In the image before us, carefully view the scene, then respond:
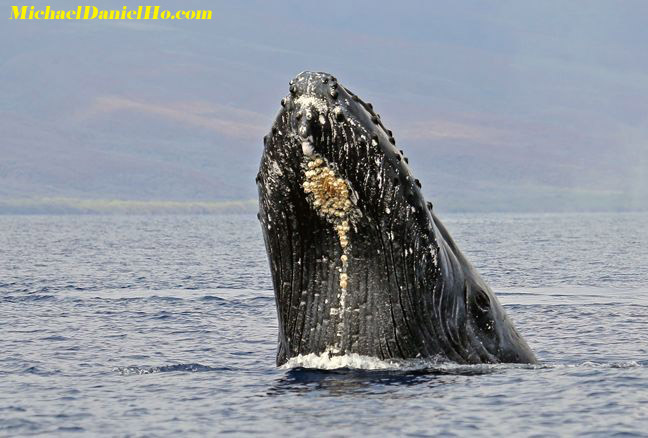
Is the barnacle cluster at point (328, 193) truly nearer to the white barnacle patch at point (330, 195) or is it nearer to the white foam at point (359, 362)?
the white barnacle patch at point (330, 195)

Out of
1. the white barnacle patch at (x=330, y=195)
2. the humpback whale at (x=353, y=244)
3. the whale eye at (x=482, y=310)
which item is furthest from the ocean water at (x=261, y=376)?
the white barnacle patch at (x=330, y=195)

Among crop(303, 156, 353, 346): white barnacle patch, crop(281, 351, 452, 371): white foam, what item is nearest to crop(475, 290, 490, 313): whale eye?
crop(281, 351, 452, 371): white foam

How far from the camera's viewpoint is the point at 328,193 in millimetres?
9984

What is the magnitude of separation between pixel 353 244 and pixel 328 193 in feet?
1.75

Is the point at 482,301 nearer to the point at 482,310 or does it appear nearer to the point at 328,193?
the point at 482,310

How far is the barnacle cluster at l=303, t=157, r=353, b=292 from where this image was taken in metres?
9.92

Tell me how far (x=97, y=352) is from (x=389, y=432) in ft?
21.4

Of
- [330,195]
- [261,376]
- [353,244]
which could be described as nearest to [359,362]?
[353,244]

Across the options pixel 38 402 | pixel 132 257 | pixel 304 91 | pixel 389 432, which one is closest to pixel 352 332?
pixel 389 432

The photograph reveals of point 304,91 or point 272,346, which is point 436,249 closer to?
point 304,91

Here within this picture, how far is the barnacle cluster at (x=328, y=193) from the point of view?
9.92 meters

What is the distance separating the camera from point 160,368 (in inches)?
533

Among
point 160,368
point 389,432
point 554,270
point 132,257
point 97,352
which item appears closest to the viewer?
point 389,432

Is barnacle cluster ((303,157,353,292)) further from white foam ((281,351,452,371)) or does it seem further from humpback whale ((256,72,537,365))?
white foam ((281,351,452,371))
